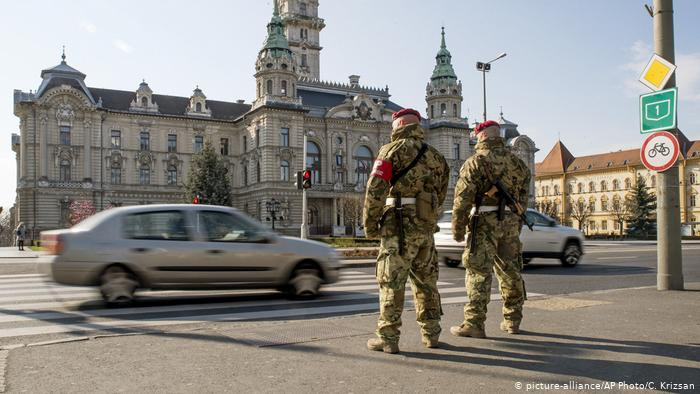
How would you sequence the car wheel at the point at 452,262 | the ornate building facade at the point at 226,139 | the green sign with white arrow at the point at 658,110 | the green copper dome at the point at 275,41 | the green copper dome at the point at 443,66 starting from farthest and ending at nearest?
the green copper dome at the point at 443,66, the green copper dome at the point at 275,41, the ornate building facade at the point at 226,139, the car wheel at the point at 452,262, the green sign with white arrow at the point at 658,110

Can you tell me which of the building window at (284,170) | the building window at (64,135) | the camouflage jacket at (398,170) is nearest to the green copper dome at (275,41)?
the building window at (284,170)

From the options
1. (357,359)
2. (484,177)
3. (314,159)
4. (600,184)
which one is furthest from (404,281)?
(600,184)

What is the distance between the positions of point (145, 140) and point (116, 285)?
5801 centimetres

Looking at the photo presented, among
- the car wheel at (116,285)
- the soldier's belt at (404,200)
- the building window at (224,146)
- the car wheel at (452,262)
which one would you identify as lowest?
the car wheel at (452,262)

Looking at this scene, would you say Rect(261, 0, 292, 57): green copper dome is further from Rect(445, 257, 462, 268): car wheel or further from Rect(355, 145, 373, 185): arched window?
Rect(445, 257, 462, 268): car wheel

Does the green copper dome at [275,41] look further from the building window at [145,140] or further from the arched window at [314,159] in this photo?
the building window at [145,140]

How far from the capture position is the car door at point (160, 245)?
8.59 m

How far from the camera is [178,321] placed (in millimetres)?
7285

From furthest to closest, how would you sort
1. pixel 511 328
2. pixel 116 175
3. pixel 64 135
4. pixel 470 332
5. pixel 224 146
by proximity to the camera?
pixel 224 146 → pixel 116 175 → pixel 64 135 → pixel 511 328 → pixel 470 332

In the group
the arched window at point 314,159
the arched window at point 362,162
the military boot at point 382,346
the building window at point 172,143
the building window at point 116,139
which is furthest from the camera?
the arched window at point 362,162

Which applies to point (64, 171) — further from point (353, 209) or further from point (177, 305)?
point (177, 305)

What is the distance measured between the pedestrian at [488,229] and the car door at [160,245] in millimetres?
4563

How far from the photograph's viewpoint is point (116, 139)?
60.8m

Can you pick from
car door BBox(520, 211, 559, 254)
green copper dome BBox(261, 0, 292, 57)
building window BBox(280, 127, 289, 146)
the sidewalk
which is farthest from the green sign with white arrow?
green copper dome BBox(261, 0, 292, 57)
